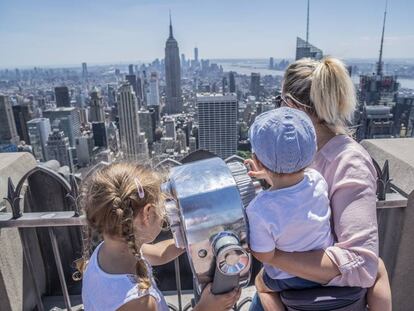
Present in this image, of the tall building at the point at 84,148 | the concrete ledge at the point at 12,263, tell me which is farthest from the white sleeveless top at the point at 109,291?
the tall building at the point at 84,148

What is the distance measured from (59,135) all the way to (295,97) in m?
59.0

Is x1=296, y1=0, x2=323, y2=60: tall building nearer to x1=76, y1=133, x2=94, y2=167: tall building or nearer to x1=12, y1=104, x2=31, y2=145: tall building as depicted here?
x1=76, y1=133, x2=94, y2=167: tall building

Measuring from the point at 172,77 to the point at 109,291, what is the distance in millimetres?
115522

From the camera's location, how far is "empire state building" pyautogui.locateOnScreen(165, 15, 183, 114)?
10138 centimetres

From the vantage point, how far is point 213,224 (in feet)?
3.16

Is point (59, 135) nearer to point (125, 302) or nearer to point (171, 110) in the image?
point (171, 110)

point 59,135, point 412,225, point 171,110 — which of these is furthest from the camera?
point 171,110

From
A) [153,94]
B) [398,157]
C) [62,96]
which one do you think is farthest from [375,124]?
[153,94]

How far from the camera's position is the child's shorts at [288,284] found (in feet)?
4.19

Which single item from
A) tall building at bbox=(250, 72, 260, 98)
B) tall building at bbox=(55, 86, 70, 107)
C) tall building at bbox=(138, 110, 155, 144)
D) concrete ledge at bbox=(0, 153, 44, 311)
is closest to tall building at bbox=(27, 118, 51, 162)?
tall building at bbox=(138, 110, 155, 144)

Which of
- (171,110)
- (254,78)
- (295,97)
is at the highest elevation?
(295,97)

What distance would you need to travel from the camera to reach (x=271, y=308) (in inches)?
51.8

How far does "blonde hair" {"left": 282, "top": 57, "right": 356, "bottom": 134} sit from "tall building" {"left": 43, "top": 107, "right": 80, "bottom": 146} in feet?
225

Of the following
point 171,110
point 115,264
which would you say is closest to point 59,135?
point 171,110
